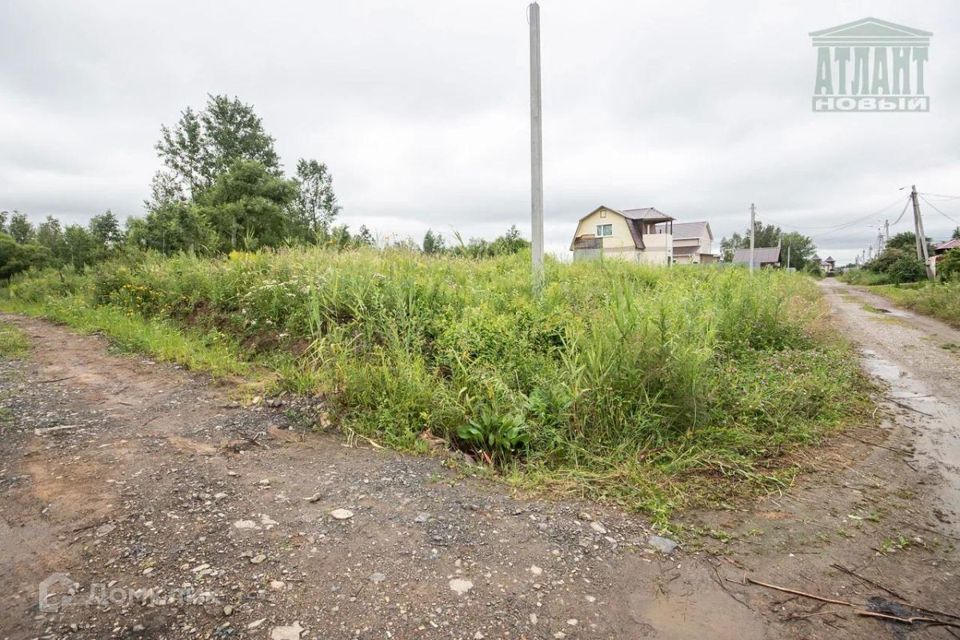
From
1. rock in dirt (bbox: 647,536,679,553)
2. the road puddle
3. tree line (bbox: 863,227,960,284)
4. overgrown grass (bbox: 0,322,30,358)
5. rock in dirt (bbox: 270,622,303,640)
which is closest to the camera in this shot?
rock in dirt (bbox: 270,622,303,640)

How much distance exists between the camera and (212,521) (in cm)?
218

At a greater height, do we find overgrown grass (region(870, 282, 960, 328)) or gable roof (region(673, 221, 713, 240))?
gable roof (region(673, 221, 713, 240))

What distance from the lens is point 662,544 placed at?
2.21m

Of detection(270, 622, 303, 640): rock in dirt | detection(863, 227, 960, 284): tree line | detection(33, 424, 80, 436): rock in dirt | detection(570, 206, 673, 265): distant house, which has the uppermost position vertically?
detection(570, 206, 673, 265): distant house

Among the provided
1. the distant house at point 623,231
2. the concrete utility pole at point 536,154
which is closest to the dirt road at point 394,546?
the concrete utility pole at point 536,154

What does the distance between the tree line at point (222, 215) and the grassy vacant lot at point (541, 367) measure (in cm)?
175

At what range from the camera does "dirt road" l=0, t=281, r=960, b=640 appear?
1.66 metres

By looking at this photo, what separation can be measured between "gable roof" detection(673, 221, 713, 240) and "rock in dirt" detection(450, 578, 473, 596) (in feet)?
171

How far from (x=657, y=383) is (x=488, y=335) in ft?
5.14

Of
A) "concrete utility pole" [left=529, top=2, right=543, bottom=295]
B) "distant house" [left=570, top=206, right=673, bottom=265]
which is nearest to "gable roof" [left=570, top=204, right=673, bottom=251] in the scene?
"distant house" [left=570, top=206, right=673, bottom=265]

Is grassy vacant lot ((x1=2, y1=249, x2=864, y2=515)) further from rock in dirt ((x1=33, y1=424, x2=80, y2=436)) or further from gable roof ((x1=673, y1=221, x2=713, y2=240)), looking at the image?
gable roof ((x1=673, y1=221, x2=713, y2=240))

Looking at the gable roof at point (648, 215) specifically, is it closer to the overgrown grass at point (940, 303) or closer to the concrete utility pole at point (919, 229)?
the concrete utility pole at point (919, 229)

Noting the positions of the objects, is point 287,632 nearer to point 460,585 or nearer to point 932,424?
point 460,585

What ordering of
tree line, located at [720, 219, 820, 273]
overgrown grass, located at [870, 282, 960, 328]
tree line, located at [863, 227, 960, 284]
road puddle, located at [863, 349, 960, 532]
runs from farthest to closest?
1. tree line, located at [720, 219, 820, 273]
2. tree line, located at [863, 227, 960, 284]
3. overgrown grass, located at [870, 282, 960, 328]
4. road puddle, located at [863, 349, 960, 532]
